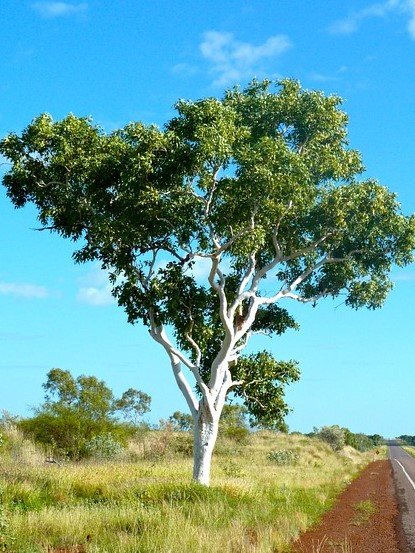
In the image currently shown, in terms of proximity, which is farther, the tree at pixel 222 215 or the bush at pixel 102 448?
the bush at pixel 102 448

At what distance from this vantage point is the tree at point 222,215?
2169 centimetres

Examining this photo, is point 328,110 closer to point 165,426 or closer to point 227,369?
point 227,369

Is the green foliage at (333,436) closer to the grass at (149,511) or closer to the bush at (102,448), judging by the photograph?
the bush at (102,448)

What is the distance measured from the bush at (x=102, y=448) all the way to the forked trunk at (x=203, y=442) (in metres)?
14.3

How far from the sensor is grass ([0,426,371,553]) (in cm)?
1325

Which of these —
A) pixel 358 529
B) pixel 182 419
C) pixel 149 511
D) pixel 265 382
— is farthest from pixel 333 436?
pixel 149 511

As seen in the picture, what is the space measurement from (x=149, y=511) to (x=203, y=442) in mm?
7248

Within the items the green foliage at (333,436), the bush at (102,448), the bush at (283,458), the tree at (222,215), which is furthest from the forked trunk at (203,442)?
the green foliage at (333,436)

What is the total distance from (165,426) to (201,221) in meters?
22.8

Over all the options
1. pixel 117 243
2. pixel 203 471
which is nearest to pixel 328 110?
pixel 117 243

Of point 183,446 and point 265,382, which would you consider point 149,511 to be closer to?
point 265,382

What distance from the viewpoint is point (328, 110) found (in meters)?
25.6

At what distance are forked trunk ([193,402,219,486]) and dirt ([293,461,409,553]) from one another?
13.3ft

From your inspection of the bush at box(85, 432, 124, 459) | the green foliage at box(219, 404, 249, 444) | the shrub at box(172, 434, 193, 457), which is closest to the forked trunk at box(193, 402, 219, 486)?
the bush at box(85, 432, 124, 459)
